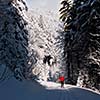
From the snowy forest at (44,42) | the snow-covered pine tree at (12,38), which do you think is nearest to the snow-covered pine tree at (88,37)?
the snowy forest at (44,42)

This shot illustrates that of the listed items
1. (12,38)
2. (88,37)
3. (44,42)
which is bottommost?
(12,38)

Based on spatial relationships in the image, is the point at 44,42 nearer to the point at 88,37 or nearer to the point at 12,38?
the point at 88,37

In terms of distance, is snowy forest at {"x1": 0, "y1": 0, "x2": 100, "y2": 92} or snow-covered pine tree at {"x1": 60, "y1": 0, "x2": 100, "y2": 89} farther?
snow-covered pine tree at {"x1": 60, "y1": 0, "x2": 100, "y2": 89}

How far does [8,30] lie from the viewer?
26.3 m

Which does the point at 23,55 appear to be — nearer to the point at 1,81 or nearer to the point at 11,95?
the point at 1,81

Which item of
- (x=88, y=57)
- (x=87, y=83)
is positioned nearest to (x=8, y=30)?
(x=88, y=57)

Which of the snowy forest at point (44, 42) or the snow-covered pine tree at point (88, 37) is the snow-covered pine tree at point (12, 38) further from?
the snow-covered pine tree at point (88, 37)

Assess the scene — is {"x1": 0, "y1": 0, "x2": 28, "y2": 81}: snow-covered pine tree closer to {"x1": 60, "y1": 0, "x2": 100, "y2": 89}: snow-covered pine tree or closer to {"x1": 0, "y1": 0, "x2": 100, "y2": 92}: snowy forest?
{"x1": 0, "y1": 0, "x2": 100, "y2": 92}: snowy forest

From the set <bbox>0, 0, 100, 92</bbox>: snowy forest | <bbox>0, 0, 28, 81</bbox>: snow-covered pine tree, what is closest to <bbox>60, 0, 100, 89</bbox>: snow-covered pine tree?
<bbox>0, 0, 100, 92</bbox>: snowy forest

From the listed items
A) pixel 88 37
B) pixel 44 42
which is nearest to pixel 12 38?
pixel 88 37

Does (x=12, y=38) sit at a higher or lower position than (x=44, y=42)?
lower

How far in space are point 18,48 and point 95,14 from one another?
11.0 metres

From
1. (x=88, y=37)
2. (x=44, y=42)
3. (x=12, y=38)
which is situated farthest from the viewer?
(x=44, y=42)

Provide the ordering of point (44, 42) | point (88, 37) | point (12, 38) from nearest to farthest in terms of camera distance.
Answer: point (12, 38), point (88, 37), point (44, 42)
